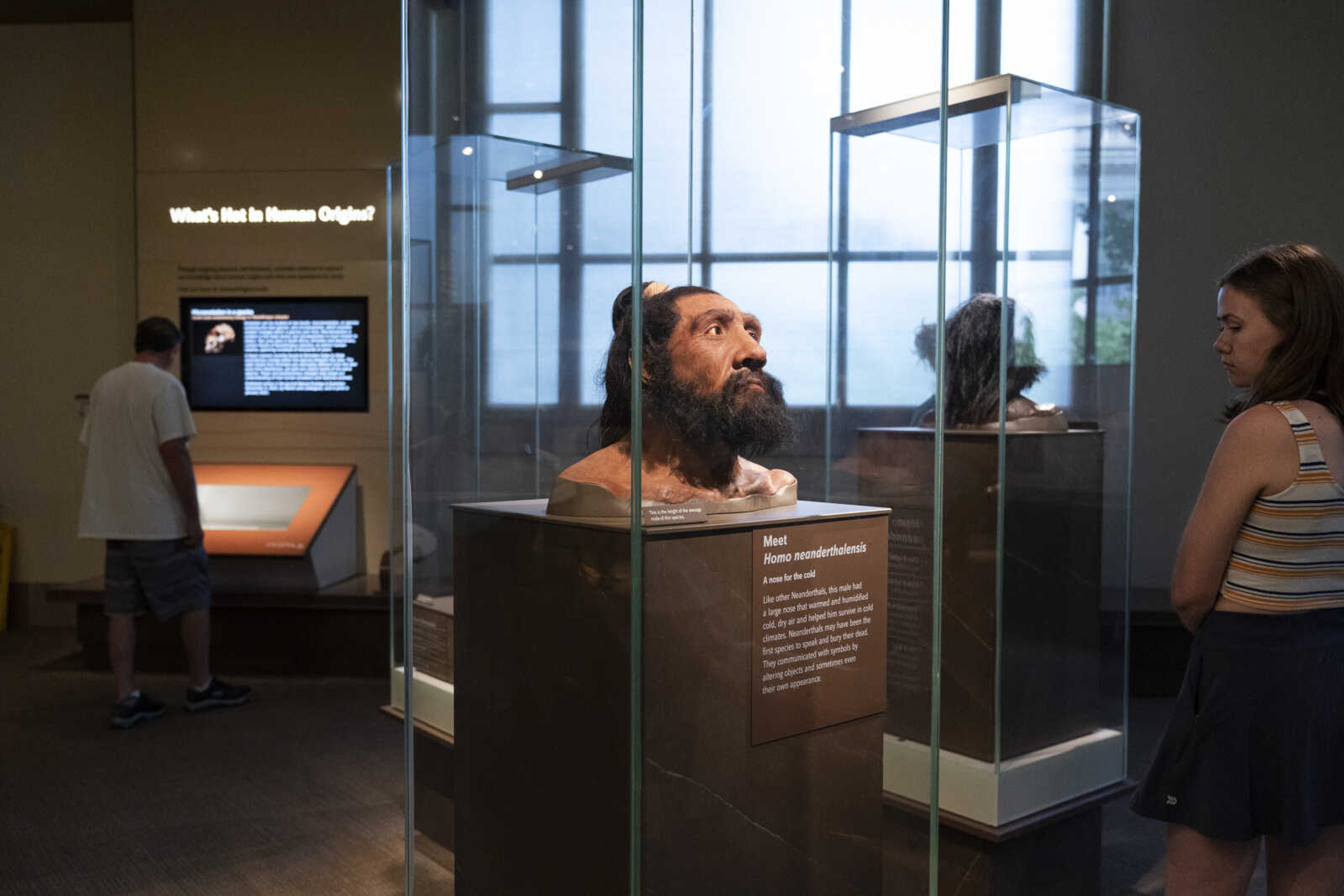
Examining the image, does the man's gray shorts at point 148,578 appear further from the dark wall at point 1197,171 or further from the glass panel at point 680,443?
the dark wall at point 1197,171

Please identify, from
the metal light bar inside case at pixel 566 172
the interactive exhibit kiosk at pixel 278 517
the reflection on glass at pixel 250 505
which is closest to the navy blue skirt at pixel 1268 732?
the metal light bar inside case at pixel 566 172

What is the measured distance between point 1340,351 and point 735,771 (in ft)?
3.72

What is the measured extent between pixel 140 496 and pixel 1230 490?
3925 mm

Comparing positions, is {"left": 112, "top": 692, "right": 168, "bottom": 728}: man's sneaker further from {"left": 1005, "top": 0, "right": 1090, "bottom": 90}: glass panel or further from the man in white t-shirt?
{"left": 1005, "top": 0, "right": 1090, "bottom": 90}: glass panel

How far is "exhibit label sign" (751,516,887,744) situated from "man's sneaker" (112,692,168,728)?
3.61 metres

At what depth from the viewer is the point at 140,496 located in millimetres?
4336

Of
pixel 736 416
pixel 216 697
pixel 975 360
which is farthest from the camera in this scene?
pixel 216 697

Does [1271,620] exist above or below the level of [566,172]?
Result: below

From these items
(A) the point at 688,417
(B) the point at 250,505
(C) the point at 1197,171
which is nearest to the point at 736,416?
(A) the point at 688,417

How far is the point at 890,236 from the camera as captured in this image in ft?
6.20

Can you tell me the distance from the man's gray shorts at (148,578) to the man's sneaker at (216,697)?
16.8 inches

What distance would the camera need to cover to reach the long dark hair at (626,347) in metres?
1.60

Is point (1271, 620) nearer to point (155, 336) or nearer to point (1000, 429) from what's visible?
point (1000, 429)


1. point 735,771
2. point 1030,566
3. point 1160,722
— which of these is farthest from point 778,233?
point 1160,722
